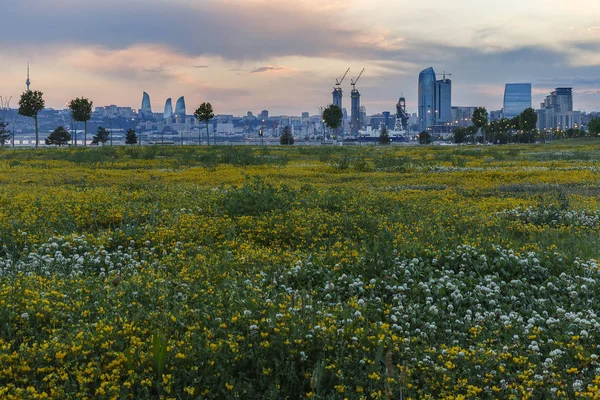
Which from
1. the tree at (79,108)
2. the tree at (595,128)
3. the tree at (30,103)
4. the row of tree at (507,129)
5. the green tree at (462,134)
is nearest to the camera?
the tree at (30,103)

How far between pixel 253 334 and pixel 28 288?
3.01 meters

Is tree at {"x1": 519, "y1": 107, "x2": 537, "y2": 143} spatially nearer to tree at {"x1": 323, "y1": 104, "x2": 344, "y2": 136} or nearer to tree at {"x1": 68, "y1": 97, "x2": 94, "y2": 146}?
tree at {"x1": 323, "y1": 104, "x2": 344, "y2": 136}

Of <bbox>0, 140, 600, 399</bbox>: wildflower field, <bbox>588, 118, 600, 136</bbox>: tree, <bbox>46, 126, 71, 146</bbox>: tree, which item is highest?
<bbox>588, 118, 600, 136</bbox>: tree

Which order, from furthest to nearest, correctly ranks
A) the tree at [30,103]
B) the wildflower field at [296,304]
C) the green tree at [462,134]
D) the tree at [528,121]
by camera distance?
the green tree at [462,134] → the tree at [528,121] → the tree at [30,103] → the wildflower field at [296,304]

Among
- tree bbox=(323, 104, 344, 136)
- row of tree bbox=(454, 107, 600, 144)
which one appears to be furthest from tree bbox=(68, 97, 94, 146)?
row of tree bbox=(454, 107, 600, 144)

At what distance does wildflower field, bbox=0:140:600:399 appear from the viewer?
4566 mm

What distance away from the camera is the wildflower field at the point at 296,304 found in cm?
457

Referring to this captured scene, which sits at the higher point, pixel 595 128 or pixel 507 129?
pixel 507 129

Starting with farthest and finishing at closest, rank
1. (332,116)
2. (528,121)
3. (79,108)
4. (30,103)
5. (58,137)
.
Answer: (528,121)
(332,116)
(58,137)
(79,108)
(30,103)

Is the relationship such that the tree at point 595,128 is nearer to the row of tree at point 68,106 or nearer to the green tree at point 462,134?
the green tree at point 462,134

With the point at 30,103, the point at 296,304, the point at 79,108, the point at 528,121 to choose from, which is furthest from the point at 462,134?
the point at 296,304

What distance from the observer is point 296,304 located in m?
5.82

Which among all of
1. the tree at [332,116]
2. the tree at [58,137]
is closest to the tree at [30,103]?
the tree at [58,137]

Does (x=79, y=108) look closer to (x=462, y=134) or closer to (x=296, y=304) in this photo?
(x=296, y=304)
